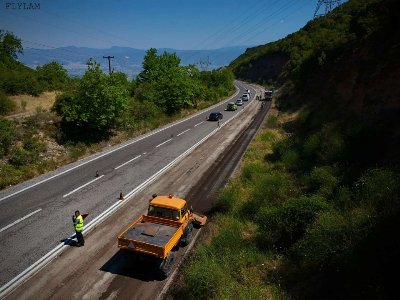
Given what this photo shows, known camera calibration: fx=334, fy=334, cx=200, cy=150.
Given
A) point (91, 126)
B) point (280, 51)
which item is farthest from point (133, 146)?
point (280, 51)

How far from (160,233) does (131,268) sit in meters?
1.66

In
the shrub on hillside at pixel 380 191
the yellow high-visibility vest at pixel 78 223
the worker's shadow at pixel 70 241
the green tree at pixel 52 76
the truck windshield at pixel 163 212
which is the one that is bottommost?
the worker's shadow at pixel 70 241

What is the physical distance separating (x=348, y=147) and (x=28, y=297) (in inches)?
621

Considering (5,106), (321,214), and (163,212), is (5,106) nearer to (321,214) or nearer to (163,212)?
(163,212)

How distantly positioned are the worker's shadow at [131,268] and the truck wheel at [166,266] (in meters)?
0.23

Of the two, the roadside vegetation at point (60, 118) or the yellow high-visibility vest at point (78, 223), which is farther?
the roadside vegetation at point (60, 118)

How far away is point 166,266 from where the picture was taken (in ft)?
38.0

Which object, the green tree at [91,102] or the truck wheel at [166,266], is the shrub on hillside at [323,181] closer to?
the truck wheel at [166,266]

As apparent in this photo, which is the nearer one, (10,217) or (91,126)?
(10,217)

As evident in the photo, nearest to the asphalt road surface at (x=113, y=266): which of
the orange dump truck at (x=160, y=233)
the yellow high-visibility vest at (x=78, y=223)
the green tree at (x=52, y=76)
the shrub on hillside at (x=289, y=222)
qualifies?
the orange dump truck at (x=160, y=233)

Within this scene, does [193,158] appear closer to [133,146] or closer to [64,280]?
[133,146]

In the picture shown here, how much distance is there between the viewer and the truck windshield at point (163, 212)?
13039mm

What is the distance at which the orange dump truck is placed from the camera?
11.3 m

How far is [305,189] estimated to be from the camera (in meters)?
16.6
